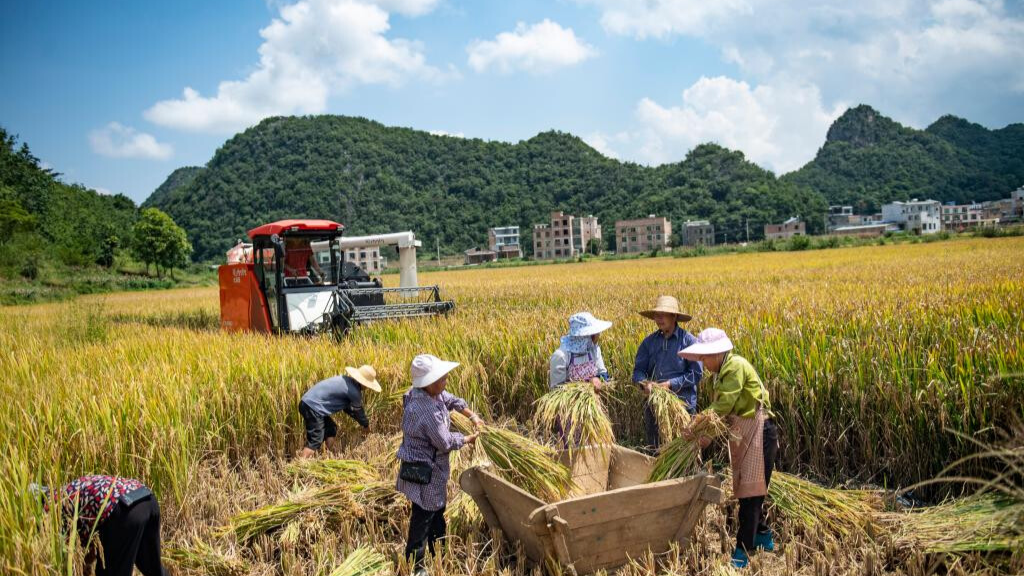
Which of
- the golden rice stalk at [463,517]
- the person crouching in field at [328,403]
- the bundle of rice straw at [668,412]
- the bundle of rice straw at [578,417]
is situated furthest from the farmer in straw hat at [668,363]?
the person crouching in field at [328,403]

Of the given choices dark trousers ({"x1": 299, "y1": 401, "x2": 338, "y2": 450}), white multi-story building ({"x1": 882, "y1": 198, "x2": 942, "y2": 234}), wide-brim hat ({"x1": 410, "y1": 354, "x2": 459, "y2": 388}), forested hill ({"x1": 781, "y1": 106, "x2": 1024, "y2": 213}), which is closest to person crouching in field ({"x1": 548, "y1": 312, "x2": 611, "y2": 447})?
wide-brim hat ({"x1": 410, "y1": 354, "x2": 459, "y2": 388})

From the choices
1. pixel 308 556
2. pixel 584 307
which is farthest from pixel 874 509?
pixel 584 307

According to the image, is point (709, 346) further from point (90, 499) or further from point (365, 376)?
point (90, 499)

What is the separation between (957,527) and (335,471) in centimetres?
404

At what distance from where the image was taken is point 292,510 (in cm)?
407

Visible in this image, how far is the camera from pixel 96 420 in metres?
4.41

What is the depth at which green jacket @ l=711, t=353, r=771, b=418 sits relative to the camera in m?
3.60

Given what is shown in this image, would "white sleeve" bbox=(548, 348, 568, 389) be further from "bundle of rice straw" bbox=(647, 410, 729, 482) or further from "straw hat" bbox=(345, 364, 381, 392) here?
"straw hat" bbox=(345, 364, 381, 392)

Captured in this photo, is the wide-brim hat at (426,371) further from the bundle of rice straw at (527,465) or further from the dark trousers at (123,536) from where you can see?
the dark trousers at (123,536)

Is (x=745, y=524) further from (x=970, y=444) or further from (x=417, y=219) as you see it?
(x=417, y=219)

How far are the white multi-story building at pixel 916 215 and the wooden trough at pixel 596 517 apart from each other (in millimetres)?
110925

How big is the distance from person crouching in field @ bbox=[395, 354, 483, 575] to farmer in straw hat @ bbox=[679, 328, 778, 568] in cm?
155

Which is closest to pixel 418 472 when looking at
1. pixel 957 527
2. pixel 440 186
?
pixel 957 527

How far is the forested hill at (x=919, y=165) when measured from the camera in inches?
4673
